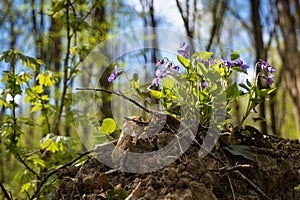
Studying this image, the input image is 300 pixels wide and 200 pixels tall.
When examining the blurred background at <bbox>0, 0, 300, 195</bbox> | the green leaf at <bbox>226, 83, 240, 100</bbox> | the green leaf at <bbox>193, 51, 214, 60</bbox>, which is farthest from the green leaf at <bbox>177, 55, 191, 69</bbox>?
the blurred background at <bbox>0, 0, 300, 195</bbox>

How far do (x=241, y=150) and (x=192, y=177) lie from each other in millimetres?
254

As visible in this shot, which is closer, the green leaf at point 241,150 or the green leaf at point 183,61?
the green leaf at point 241,150

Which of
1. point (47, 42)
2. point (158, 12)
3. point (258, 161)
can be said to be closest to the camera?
point (258, 161)

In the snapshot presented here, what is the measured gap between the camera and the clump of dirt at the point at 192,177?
1005 mm

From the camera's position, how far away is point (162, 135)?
1.15 metres

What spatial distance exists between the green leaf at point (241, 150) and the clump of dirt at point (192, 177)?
0.01m

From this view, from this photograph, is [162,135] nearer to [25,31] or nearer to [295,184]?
[295,184]

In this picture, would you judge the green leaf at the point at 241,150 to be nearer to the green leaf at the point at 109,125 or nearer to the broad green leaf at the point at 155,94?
the broad green leaf at the point at 155,94

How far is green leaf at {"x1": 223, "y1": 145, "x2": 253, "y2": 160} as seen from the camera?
1178 mm

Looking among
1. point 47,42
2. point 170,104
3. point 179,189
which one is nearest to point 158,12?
point 47,42

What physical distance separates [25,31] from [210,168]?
569 cm

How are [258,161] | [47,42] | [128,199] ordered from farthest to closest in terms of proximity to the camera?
[47,42] < [258,161] < [128,199]

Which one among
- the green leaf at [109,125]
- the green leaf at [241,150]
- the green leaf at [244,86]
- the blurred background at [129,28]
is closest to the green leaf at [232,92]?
the green leaf at [244,86]

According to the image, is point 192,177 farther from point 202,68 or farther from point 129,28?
point 129,28
